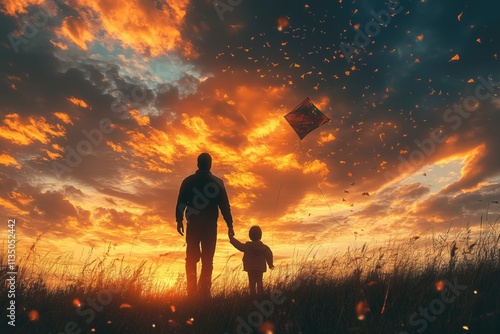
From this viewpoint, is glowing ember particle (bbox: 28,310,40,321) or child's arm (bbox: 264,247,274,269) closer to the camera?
glowing ember particle (bbox: 28,310,40,321)

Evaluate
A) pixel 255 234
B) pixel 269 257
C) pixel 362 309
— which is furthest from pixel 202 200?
pixel 362 309

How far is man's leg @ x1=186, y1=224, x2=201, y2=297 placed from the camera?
25.3 ft

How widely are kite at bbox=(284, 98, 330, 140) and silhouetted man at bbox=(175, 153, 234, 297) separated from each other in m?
4.14

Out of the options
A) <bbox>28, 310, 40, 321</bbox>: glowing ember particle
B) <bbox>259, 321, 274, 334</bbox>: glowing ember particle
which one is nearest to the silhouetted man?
<bbox>28, 310, 40, 321</bbox>: glowing ember particle

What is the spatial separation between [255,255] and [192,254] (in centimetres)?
137

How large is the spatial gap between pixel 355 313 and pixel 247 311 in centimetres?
133

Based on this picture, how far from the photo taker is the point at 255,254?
8492 millimetres

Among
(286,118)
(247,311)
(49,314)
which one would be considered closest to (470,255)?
(247,311)

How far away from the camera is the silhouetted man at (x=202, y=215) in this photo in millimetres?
7789

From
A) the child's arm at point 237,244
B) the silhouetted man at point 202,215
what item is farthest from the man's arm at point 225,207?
the child's arm at point 237,244

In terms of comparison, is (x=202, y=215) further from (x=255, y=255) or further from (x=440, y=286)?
(x=440, y=286)

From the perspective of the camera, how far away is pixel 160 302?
6.21 meters

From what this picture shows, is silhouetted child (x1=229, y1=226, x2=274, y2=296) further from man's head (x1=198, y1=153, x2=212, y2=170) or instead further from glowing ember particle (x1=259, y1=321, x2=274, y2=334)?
glowing ember particle (x1=259, y1=321, x2=274, y2=334)

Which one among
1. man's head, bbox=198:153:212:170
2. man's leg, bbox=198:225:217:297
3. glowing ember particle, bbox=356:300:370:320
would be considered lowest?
glowing ember particle, bbox=356:300:370:320
